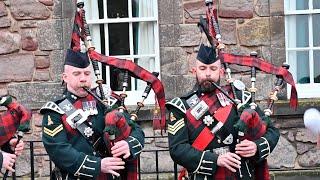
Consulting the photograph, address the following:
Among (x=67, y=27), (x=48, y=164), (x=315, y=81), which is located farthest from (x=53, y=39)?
(x=315, y=81)

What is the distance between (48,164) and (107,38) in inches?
60.6

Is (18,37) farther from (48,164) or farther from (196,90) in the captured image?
(196,90)

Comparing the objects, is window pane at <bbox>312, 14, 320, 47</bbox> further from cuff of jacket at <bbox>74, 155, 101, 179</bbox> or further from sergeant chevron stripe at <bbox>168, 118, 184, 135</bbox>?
cuff of jacket at <bbox>74, 155, 101, 179</bbox>

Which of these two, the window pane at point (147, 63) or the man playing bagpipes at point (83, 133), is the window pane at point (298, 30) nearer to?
the window pane at point (147, 63)

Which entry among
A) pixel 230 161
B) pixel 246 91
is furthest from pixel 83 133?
pixel 246 91

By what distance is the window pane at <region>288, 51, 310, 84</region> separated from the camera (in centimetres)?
903

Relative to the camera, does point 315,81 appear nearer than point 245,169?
No

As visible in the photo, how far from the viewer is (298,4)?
9.00 m

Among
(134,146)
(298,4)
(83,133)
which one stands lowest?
(134,146)

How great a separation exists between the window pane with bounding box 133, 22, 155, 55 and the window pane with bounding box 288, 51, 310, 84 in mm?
1573

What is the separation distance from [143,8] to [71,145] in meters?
3.53

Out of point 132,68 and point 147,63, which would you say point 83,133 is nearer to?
point 132,68

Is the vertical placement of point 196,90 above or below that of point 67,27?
below

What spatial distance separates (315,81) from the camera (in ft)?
29.7
